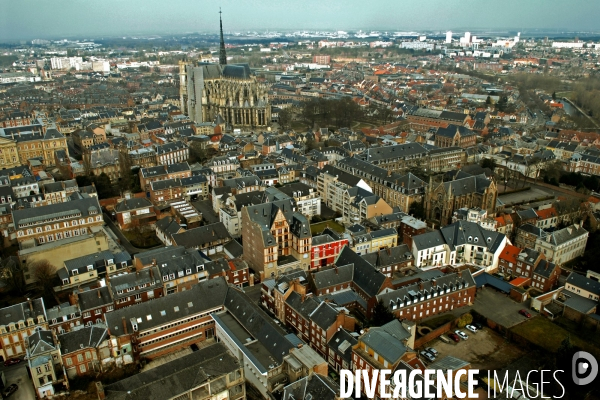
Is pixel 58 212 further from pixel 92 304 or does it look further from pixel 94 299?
pixel 92 304

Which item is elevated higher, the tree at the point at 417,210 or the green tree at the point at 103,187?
the green tree at the point at 103,187

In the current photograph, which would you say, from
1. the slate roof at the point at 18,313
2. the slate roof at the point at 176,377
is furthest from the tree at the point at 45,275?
the slate roof at the point at 176,377

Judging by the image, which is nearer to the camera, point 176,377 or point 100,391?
point 100,391

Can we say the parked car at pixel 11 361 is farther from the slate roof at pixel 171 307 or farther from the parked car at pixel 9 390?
the slate roof at pixel 171 307

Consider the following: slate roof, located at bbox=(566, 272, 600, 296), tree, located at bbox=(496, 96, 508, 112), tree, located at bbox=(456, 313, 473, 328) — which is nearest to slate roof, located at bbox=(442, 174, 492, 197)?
slate roof, located at bbox=(566, 272, 600, 296)

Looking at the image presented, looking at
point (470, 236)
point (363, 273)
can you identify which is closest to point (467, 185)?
point (470, 236)

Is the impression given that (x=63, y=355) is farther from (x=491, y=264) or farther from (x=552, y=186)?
(x=552, y=186)
